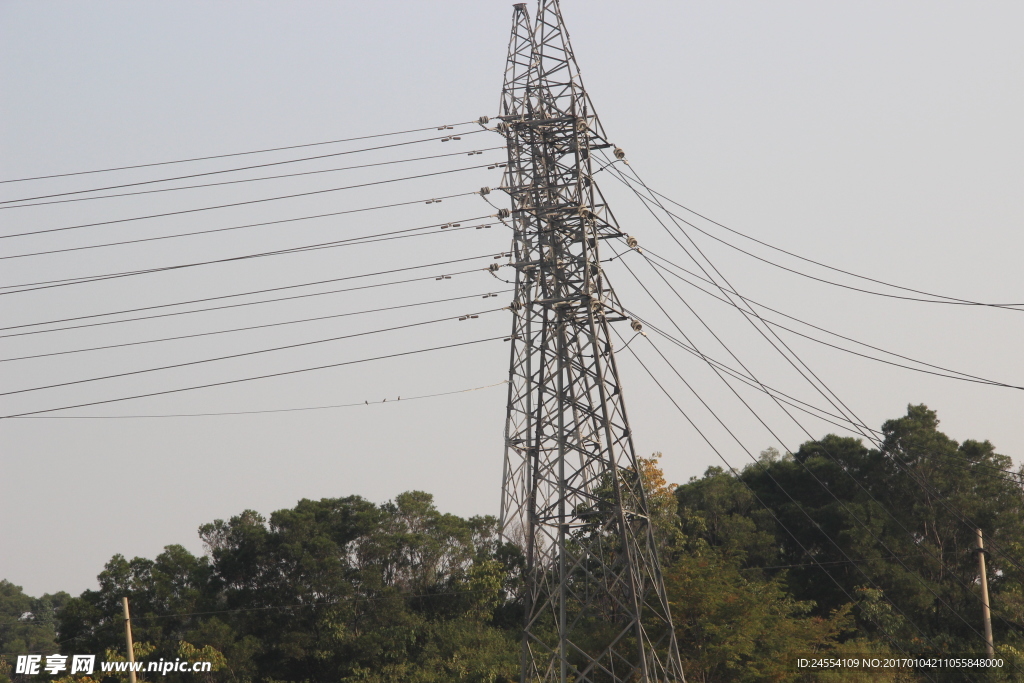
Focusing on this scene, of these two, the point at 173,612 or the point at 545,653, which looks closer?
the point at 545,653

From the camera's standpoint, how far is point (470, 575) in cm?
4684

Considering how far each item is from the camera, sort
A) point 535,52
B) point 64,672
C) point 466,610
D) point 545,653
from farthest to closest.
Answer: point 466,610 → point 64,672 → point 545,653 → point 535,52

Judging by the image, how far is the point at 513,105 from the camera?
93.8 feet

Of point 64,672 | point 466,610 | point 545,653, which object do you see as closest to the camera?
point 545,653

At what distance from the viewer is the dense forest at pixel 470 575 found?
4372 centimetres

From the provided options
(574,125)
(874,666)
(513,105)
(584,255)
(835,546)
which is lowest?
(874,666)

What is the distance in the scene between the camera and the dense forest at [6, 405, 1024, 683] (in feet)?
143

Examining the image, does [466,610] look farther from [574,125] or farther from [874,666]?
[574,125]

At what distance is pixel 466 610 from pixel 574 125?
26828 mm

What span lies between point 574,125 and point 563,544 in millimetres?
10037

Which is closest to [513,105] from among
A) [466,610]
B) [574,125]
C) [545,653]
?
[574,125]

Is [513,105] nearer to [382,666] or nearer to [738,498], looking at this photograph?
[382,666]

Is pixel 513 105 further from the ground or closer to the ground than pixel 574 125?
further from the ground

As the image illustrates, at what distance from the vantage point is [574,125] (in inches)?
1016
